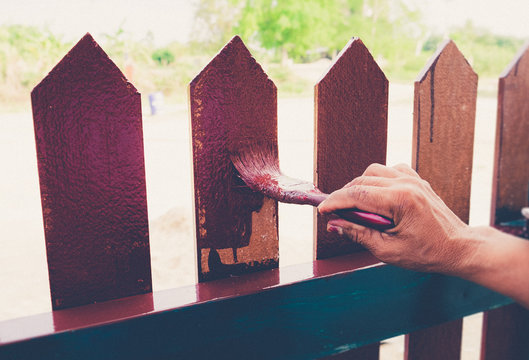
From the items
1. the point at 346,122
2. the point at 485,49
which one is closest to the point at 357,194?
the point at 346,122

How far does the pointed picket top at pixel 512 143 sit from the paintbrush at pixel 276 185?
2.69 feet

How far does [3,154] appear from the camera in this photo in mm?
8422

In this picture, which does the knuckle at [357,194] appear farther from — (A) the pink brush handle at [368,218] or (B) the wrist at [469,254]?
(B) the wrist at [469,254]

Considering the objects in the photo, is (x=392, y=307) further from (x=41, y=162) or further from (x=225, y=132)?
(x=41, y=162)

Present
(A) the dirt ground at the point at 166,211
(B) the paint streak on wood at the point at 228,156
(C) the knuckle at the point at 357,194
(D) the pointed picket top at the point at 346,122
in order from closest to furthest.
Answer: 1. (C) the knuckle at the point at 357,194
2. (B) the paint streak on wood at the point at 228,156
3. (D) the pointed picket top at the point at 346,122
4. (A) the dirt ground at the point at 166,211

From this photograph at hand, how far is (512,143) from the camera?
1464mm

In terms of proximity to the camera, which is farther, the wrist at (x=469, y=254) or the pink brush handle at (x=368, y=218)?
the wrist at (x=469, y=254)

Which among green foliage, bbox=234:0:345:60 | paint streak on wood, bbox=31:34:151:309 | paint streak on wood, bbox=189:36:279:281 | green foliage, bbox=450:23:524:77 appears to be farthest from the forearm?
green foliage, bbox=234:0:345:60

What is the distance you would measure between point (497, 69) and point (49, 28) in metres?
26.5

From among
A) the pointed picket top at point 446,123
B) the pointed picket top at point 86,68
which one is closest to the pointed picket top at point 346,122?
the pointed picket top at point 446,123

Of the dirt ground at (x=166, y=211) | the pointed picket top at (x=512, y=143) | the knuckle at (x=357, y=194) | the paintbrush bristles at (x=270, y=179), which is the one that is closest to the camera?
the knuckle at (x=357, y=194)

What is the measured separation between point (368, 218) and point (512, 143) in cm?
95

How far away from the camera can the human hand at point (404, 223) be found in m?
0.77

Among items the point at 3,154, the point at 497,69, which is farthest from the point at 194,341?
the point at 497,69
